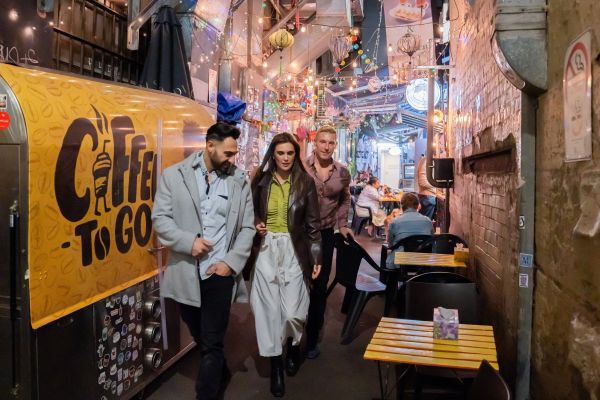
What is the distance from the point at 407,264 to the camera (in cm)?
521

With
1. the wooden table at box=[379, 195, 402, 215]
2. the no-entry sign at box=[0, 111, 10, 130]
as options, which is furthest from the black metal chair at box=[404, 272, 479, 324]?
the wooden table at box=[379, 195, 402, 215]

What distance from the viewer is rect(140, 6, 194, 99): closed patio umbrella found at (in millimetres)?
5500

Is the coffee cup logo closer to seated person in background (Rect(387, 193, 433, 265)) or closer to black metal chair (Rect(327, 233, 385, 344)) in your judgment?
black metal chair (Rect(327, 233, 385, 344))

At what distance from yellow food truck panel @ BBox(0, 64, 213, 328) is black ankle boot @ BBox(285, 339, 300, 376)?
153 centimetres

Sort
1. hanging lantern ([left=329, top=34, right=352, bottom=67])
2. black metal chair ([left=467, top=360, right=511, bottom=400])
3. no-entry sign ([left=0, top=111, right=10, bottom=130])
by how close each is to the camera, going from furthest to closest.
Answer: hanging lantern ([left=329, top=34, right=352, bottom=67]) → no-entry sign ([left=0, top=111, right=10, bottom=130]) → black metal chair ([left=467, top=360, right=511, bottom=400])

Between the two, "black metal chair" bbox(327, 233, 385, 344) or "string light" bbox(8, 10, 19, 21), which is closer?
"string light" bbox(8, 10, 19, 21)

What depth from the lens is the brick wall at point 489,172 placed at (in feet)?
11.5

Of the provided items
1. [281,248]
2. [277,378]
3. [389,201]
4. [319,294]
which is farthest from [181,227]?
[389,201]

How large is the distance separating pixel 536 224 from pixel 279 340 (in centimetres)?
213

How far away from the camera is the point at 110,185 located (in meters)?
3.23

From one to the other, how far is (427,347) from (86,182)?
226cm

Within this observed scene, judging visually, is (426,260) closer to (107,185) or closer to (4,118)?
(107,185)

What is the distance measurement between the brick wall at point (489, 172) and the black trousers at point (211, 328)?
6.61ft

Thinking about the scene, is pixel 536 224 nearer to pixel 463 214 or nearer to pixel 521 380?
pixel 521 380
